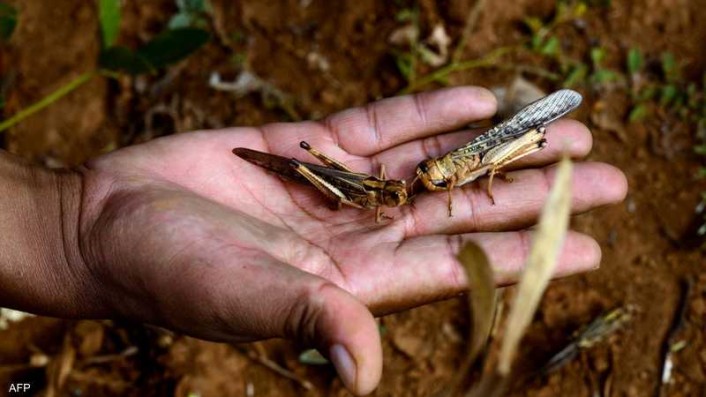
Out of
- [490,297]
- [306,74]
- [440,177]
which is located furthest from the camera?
[306,74]

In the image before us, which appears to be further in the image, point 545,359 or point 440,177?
point 545,359

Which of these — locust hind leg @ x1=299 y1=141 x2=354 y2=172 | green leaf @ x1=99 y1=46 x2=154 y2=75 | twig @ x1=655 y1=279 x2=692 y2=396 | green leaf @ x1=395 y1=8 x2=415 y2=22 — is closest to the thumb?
locust hind leg @ x1=299 y1=141 x2=354 y2=172

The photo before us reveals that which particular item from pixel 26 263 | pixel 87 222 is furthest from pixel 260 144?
pixel 26 263

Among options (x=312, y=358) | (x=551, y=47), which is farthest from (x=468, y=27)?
(x=312, y=358)

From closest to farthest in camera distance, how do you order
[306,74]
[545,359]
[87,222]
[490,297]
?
[490,297]
[87,222]
[545,359]
[306,74]

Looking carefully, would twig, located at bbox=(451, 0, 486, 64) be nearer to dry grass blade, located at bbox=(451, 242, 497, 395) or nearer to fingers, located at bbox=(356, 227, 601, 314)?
fingers, located at bbox=(356, 227, 601, 314)

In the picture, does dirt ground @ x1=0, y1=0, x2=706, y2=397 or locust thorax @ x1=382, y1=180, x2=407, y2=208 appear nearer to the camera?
locust thorax @ x1=382, y1=180, x2=407, y2=208

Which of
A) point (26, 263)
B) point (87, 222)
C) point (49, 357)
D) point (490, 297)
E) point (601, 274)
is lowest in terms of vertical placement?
point (49, 357)

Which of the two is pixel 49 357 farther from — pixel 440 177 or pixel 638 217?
pixel 638 217
